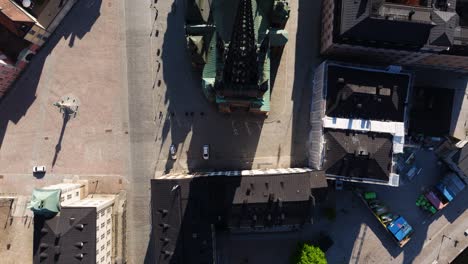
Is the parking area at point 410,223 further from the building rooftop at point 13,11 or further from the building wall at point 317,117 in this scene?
the building rooftop at point 13,11

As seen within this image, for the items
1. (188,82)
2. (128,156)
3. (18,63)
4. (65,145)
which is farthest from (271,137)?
(18,63)

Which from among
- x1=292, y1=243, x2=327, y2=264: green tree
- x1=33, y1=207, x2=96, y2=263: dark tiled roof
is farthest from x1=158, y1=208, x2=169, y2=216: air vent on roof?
→ x1=292, y1=243, x2=327, y2=264: green tree

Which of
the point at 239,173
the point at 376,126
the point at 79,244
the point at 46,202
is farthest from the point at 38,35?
the point at 376,126

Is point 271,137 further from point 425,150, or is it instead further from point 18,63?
point 18,63

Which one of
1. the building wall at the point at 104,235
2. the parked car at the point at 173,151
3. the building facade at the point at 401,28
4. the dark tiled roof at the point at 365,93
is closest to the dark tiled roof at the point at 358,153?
the dark tiled roof at the point at 365,93

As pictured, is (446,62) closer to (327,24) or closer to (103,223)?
(327,24)
